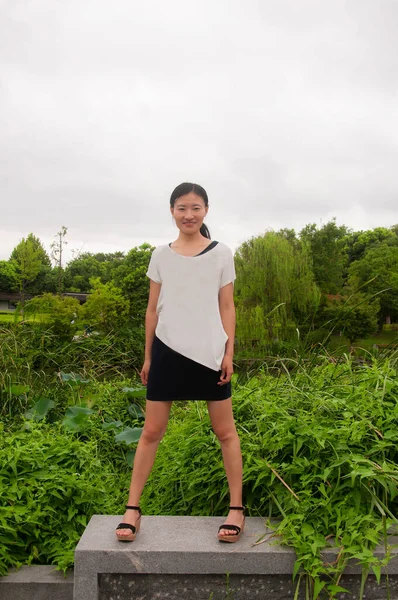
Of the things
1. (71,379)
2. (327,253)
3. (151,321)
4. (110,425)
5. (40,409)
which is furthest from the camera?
(327,253)

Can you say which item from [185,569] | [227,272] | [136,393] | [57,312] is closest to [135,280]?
[57,312]

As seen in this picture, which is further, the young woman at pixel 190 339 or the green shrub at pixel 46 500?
the green shrub at pixel 46 500

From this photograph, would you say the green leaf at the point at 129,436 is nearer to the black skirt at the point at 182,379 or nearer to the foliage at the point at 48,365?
the foliage at the point at 48,365

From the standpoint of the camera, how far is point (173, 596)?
8.97 ft

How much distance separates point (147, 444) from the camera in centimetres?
288

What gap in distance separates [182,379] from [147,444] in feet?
1.30

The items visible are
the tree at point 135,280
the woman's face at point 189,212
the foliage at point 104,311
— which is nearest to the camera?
the woman's face at point 189,212

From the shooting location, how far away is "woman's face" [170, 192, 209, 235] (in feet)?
9.46

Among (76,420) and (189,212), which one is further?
(76,420)

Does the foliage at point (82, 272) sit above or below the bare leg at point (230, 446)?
above

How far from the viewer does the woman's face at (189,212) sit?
288 cm

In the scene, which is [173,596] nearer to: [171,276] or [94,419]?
[171,276]

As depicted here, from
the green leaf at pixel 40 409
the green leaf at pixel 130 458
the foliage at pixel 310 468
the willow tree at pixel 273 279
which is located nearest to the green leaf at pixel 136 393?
the green leaf at pixel 40 409

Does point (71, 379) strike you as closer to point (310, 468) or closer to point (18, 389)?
point (18, 389)
